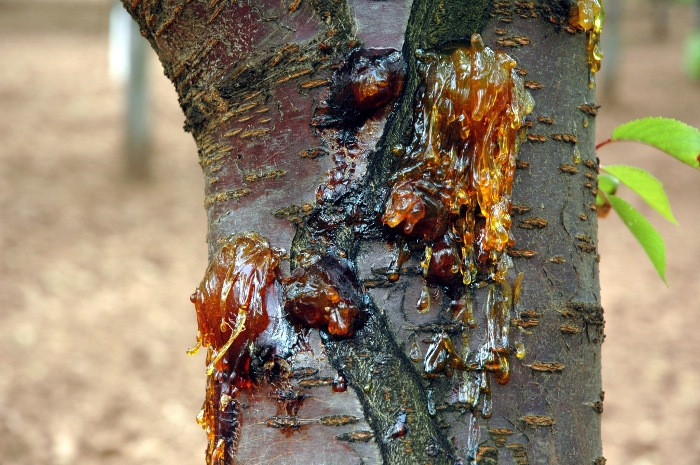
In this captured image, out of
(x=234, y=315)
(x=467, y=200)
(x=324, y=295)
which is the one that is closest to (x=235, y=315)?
(x=234, y=315)

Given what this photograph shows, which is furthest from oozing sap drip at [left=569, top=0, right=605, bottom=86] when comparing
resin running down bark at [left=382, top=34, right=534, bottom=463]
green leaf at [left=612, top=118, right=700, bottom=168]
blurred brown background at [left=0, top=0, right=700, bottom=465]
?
blurred brown background at [left=0, top=0, right=700, bottom=465]

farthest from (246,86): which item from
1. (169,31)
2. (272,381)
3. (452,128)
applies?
(272,381)

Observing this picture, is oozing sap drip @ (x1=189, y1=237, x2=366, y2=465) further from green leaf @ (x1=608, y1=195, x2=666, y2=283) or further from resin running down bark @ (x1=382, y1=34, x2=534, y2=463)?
green leaf @ (x1=608, y1=195, x2=666, y2=283)

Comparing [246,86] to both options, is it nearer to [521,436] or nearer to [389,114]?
[389,114]

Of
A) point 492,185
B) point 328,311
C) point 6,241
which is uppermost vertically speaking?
point 6,241

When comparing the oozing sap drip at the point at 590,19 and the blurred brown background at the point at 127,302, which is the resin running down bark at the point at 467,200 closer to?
the oozing sap drip at the point at 590,19

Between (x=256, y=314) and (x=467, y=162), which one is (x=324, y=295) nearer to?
(x=256, y=314)
